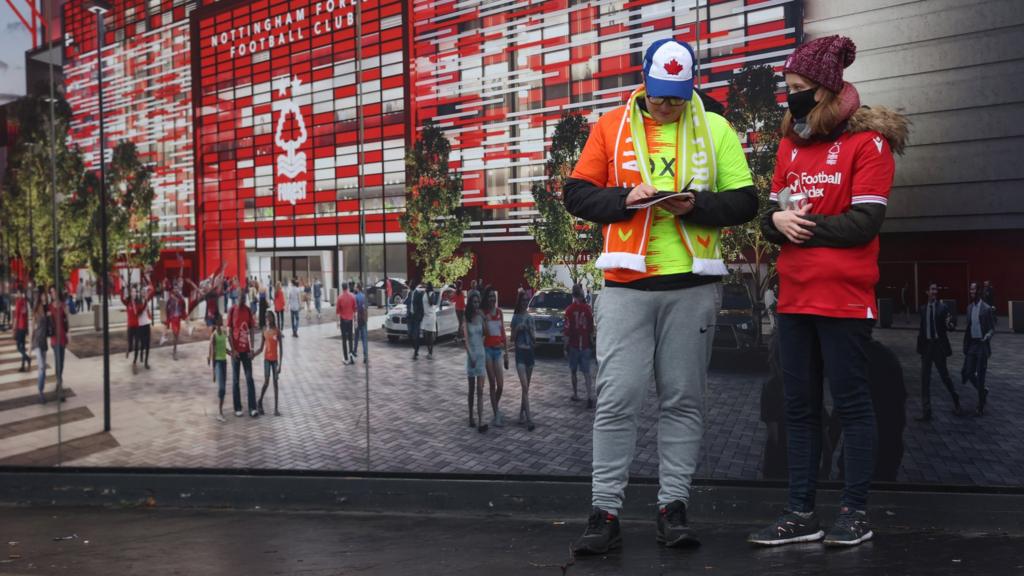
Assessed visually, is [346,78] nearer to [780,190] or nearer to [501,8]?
[501,8]

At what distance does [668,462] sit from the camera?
7.88 ft

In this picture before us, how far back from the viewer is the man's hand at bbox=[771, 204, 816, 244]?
2.32m

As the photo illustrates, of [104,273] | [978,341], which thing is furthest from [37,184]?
[978,341]

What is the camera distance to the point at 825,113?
2.35 meters

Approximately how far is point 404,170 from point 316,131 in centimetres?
62

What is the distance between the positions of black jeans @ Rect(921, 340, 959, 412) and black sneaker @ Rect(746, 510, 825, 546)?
41.0 inches

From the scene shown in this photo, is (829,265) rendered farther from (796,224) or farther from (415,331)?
(415,331)

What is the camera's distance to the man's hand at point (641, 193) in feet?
7.31

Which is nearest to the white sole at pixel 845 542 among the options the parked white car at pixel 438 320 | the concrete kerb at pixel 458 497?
the concrete kerb at pixel 458 497

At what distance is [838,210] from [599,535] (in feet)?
4.19

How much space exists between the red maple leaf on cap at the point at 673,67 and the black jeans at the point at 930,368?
1702mm

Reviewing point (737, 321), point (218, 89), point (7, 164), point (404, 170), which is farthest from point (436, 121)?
point (7, 164)

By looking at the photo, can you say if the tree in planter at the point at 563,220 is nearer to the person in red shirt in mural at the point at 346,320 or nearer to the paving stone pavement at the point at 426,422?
the paving stone pavement at the point at 426,422

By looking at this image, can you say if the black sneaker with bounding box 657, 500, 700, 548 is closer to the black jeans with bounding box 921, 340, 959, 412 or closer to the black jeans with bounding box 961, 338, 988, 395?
Result: the black jeans with bounding box 921, 340, 959, 412
